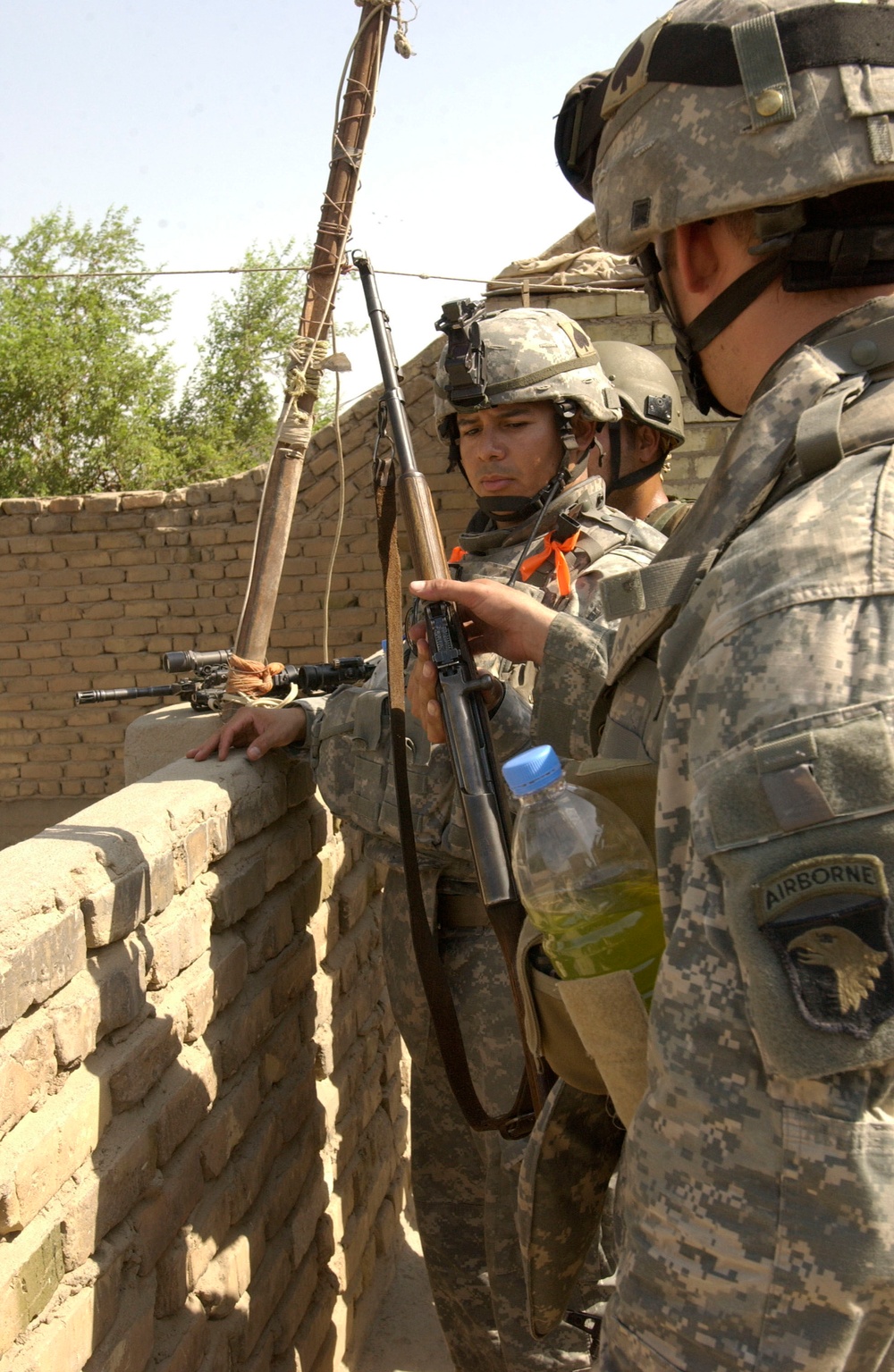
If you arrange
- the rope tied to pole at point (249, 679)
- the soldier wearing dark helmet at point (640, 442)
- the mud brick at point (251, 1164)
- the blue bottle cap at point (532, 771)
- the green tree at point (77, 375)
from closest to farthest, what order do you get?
the blue bottle cap at point (532, 771)
the mud brick at point (251, 1164)
the rope tied to pole at point (249, 679)
the soldier wearing dark helmet at point (640, 442)
the green tree at point (77, 375)

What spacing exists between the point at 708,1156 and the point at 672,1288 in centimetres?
10

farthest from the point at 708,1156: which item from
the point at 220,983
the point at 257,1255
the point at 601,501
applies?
the point at 601,501

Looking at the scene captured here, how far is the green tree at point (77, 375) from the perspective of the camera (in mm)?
15734

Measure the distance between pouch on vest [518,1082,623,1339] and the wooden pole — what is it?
2.69 meters

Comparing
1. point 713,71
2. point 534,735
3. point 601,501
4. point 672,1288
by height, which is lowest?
point 672,1288

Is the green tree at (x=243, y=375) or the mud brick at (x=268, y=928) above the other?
the green tree at (x=243, y=375)

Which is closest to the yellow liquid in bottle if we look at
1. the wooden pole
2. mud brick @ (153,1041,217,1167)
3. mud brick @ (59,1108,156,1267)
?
mud brick @ (59,1108,156,1267)

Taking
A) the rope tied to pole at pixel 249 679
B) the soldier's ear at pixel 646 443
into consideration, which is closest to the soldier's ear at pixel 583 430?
the soldier's ear at pixel 646 443

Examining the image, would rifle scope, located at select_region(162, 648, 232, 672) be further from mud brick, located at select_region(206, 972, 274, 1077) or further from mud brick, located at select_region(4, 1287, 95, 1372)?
mud brick, located at select_region(4, 1287, 95, 1372)

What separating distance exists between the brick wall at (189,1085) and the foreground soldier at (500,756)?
0.23 metres

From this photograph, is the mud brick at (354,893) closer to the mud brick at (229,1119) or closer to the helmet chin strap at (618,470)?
the mud brick at (229,1119)

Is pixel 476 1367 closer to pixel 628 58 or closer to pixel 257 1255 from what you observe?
pixel 257 1255

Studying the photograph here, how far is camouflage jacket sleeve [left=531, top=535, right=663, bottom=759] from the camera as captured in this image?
5.71ft

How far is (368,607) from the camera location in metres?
7.15
